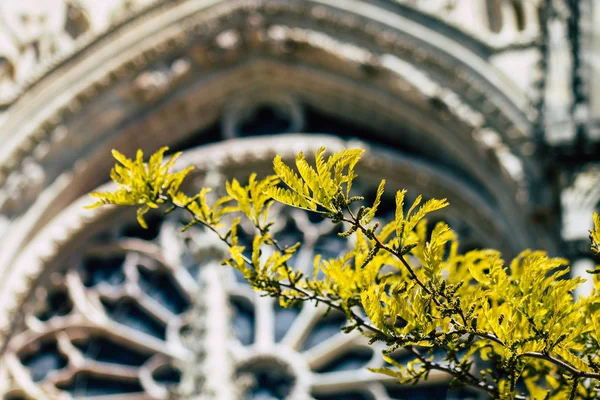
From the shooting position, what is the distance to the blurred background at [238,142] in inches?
280

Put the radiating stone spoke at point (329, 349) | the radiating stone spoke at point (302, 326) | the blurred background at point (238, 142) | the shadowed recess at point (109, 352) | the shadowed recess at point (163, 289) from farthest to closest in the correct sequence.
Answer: the shadowed recess at point (163, 289) → the shadowed recess at point (109, 352) → the radiating stone spoke at point (302, 326) → the radiating stone spoke at point (329, 349) → the blurred background at point (238, 142)

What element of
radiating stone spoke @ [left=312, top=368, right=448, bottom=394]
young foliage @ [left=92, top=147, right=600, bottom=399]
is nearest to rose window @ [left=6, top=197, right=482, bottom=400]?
radiating stone spoke @ [left=312, top=368, right=448, bottom=394]

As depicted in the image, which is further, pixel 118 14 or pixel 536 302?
pixel 118 14

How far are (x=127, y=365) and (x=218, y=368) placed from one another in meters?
1.22

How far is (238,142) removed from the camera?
8.56m

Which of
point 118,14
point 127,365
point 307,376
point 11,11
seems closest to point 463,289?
point 307,376

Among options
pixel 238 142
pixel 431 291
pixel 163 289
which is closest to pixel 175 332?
pixel 163 289

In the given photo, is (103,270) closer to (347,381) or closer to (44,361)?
(44,361)

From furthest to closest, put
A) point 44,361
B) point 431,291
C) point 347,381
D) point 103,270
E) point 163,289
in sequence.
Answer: point 103,270
point 163,289
point 44,361
point 347,381
point 431,291

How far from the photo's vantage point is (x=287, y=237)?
8.15 meters

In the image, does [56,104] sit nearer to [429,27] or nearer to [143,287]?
[143,287]

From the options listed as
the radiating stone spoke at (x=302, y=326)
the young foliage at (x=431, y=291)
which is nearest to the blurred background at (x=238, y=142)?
the radiating stone spoke at (x=302, y=326)

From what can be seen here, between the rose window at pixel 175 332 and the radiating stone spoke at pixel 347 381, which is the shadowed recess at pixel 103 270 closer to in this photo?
the rose window at pixel 175 332

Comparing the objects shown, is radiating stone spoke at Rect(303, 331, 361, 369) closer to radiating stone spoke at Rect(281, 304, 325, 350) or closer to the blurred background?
the blurred background
